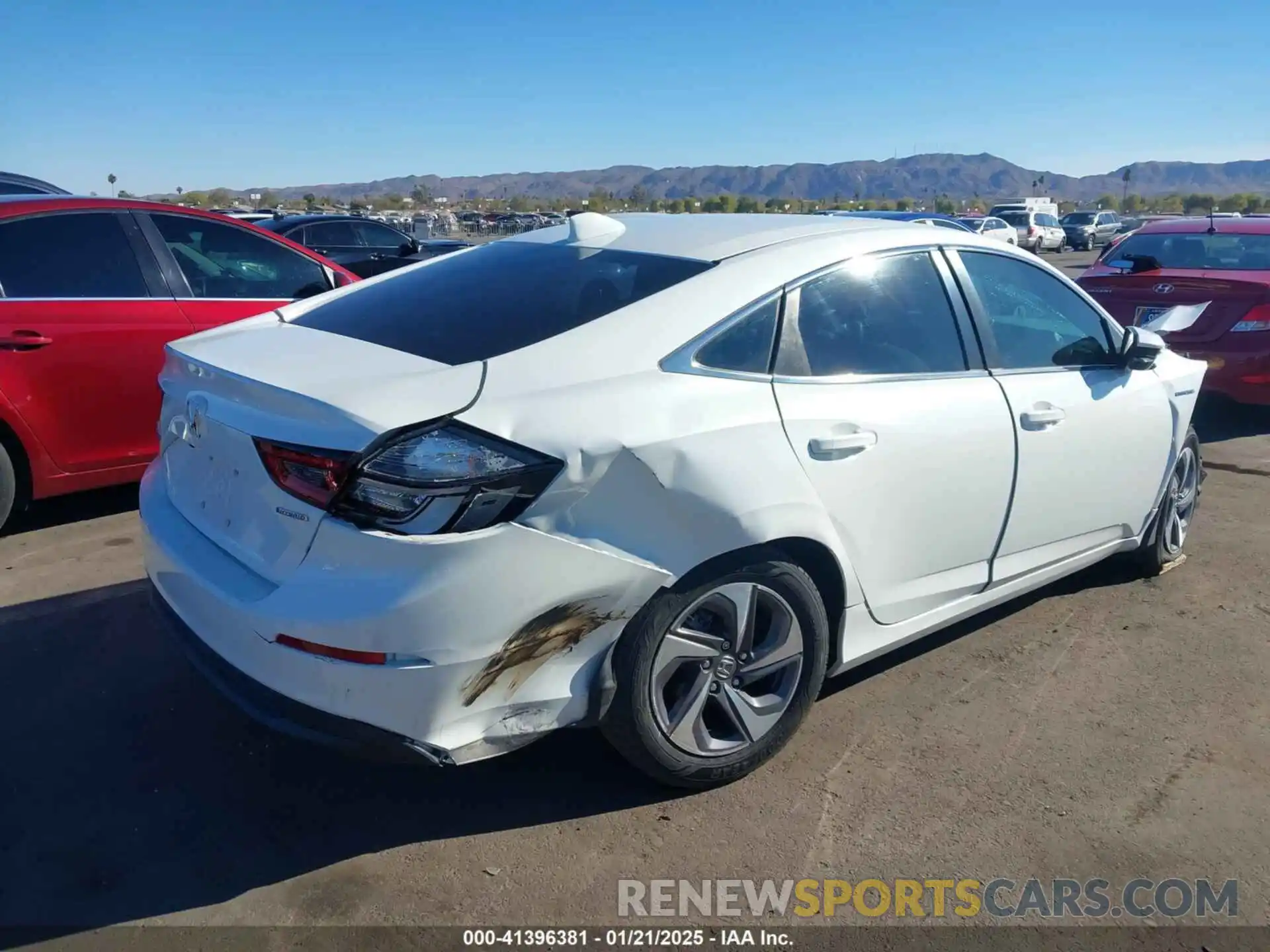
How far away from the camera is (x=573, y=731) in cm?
341

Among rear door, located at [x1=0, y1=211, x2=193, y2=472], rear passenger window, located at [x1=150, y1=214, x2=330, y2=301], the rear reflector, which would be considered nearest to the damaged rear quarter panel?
the rear reflector

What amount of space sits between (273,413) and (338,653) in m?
0.64

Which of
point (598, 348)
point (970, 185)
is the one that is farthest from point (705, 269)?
point (970, 185)

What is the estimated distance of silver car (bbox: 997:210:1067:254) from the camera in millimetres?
37500

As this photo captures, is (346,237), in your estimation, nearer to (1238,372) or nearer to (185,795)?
(1238,372)

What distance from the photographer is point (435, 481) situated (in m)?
2.42

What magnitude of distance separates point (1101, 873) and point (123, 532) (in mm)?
4655

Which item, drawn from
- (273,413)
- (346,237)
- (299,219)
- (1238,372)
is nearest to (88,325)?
(273,413)

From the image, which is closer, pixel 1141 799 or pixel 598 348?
pixel 598 348

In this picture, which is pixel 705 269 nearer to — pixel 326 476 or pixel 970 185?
pixel 326 476

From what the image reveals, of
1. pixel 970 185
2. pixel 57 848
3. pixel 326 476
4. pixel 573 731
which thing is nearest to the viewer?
pixel 326 476

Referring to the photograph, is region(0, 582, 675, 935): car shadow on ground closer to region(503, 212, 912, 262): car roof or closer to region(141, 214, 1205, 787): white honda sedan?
region(141, 214, 1205, 787): white honda sedan

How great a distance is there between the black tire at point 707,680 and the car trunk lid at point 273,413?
79 cm

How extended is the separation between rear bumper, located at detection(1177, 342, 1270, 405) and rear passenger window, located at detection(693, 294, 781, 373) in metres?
5.50
